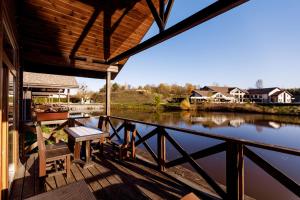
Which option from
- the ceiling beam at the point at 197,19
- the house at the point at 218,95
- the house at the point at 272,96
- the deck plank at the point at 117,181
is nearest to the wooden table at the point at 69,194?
the deck plank at the point at 117,181

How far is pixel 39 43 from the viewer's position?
4.27 meters

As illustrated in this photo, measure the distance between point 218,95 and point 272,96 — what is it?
45.4ft

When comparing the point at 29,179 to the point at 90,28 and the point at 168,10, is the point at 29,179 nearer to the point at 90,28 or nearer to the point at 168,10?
the point at 90,28

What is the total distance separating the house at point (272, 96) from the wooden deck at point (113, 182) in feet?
177

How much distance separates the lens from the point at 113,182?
2.90 metres

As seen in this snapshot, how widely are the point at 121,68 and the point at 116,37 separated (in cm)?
149

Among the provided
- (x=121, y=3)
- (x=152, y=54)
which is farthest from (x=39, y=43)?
(x=152, y=54)

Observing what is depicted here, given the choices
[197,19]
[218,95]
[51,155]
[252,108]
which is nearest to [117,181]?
Result: [51,155]

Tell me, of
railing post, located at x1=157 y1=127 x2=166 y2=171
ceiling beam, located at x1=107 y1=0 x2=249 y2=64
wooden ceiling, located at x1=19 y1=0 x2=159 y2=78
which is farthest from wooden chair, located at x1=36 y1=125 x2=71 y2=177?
ceiling beam, located at x1=107 y1=0 x2=249 y2=64

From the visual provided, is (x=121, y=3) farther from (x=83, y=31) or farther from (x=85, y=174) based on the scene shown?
(x=85, y=174)

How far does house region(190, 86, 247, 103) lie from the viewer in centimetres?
4859

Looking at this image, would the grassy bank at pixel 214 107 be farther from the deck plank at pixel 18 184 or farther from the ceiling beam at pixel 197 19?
the deck plank at pixel 18 184

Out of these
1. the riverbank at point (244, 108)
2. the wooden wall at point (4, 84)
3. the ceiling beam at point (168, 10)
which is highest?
the ceiling beam at point (168, 10)

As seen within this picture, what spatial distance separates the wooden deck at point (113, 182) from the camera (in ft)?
8.45
